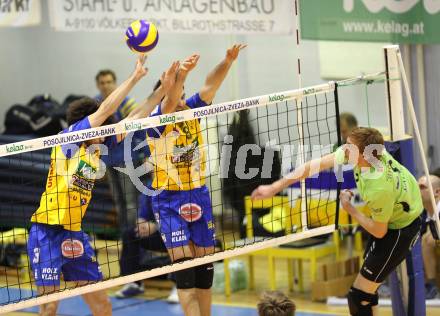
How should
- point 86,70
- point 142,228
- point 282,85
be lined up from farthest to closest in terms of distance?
point 86,70, point 282,85, point 142,228

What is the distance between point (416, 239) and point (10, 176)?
6461mm

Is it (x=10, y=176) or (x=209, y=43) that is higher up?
(x=209, y=43)

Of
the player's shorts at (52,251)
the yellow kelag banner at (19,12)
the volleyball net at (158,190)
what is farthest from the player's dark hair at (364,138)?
the yellow kelag banner at (19,12)

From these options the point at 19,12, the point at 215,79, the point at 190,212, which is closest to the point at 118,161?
the point at 19,12

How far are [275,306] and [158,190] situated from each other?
227cm

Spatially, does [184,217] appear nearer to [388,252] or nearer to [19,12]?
[388,252]

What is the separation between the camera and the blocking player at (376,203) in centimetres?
775

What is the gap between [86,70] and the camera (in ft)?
50.1

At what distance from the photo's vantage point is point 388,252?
26.3ft

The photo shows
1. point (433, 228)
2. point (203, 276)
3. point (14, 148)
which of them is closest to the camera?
point (14, 148)

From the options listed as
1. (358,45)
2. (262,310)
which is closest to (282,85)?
(358,45)

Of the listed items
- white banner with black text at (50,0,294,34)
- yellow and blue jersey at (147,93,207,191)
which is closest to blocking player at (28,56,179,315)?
yellow and blue jersey at (147,93,207,191)

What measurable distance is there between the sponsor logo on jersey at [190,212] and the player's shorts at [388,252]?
137 centimetres

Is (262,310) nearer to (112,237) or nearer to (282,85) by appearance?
(112,237)
